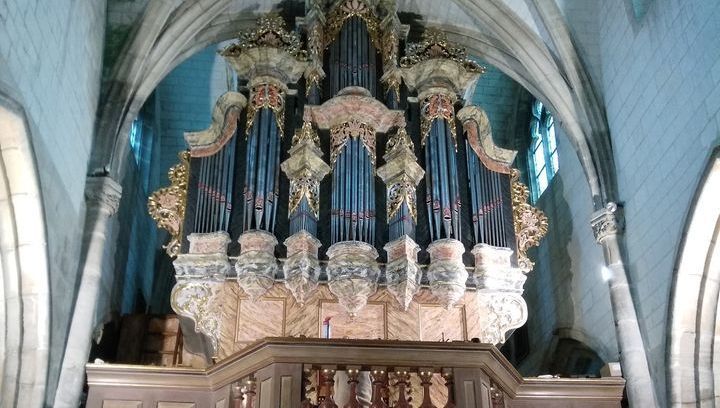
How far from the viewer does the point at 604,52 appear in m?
13.0

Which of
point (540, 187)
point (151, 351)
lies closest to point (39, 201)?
point (151, 351)

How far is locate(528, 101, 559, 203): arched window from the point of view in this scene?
15.5m

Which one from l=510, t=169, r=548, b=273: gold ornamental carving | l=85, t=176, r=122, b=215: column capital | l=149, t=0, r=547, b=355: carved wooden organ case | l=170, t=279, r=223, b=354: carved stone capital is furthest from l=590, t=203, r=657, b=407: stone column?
l=85, t=176, r=122, b=215: column capital

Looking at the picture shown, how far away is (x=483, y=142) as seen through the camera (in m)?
13.2

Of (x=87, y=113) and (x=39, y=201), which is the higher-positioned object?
(x=87, y=113)

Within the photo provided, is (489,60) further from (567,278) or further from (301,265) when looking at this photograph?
(301,265)

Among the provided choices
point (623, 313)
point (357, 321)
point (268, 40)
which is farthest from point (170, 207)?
point (623, 313)

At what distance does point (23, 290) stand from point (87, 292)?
3.43ft

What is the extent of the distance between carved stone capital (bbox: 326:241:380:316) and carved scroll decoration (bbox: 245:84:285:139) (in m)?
2.29

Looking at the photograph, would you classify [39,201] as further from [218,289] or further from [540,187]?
[540,187]

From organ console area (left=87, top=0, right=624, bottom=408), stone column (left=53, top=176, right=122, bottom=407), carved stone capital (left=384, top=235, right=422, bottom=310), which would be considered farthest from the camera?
carved stone capital (left=384, top=235, right=422, bottom=310)

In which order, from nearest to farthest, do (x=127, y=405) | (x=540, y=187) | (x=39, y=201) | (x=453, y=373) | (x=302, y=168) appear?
(x=453, y=373)
(x=39, y=201)
(x=127, y=405)
(x=302, y=168)
(x=540, y=187)

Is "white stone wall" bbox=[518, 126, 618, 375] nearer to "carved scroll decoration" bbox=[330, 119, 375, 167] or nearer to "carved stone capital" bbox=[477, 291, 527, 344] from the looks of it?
"carved stone capital" bbox=[477, 291, 527, 344]

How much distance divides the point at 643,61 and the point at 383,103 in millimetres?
3837
